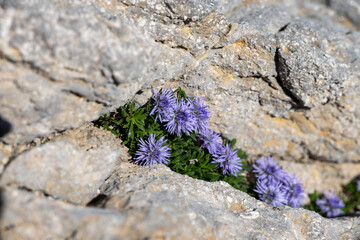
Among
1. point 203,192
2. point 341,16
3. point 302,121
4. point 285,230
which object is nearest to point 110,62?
point 203,192

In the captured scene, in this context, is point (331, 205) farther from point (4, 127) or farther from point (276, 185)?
point (4, 127)

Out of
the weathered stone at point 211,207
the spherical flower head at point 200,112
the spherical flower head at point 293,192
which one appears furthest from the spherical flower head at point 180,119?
the spherical flower head at point 293,192

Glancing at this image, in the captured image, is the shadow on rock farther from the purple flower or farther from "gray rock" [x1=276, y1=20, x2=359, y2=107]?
the purple flower

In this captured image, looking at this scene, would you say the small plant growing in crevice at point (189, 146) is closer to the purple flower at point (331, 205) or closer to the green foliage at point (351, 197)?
the purple flower at point (331, 205)

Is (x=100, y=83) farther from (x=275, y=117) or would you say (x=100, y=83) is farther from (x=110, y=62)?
(x=275, y=117)

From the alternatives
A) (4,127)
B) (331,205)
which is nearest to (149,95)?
(4,127)

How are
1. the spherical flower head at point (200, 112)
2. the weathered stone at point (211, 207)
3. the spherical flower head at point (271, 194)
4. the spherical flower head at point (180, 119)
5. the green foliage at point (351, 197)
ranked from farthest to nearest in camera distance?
the green foliage at point (351, 197) < the spherical flower head at point (271, 194) < the spherical flower head at point (200, 112) < the spherical flower head at point (180, 119) < the weathered stone at point (211, 207)

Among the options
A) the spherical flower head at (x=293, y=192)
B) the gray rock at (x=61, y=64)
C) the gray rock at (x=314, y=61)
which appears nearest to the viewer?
the gray rock at (x=61, y=64)
